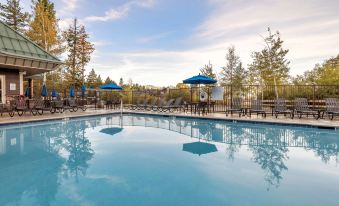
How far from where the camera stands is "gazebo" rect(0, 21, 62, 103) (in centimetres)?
1055

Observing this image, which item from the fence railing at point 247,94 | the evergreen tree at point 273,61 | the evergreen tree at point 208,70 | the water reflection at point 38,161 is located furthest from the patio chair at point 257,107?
the evergreen tree at point 208,70

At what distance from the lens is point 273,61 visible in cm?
1820

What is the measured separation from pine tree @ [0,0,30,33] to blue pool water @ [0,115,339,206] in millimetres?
19556

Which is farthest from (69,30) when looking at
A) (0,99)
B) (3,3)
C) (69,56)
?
(0,99)

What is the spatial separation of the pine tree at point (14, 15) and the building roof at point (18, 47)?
39.9ft

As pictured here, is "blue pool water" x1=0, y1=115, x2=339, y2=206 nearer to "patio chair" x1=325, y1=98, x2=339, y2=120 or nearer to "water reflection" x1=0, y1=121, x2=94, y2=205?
"water reflection" x1=0, y1=121, x2=94, y2=205

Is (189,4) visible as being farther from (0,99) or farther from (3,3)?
(3,3)

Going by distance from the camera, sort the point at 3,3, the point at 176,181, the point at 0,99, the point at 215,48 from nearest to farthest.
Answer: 1. the point at 176,181
2. the point at 0,99
3. the point at 215,48
4. the point at 3,3

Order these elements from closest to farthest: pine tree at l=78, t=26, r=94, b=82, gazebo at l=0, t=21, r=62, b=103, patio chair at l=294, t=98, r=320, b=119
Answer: patio chair at l=294, t=98, r=320, b=119 < gazebo at l=0, t=21, r=62, b=103 < pine tree at l=78, t=26, r=94, b=82

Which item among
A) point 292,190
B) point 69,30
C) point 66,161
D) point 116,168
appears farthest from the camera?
point 69,30

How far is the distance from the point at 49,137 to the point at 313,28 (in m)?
14.4

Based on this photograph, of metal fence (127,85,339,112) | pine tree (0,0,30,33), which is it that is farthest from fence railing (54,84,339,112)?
pine tree (0,0,30,33)

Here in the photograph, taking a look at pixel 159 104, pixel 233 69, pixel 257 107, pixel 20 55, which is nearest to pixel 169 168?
pixel 257 107

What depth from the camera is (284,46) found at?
17984 millimetres
